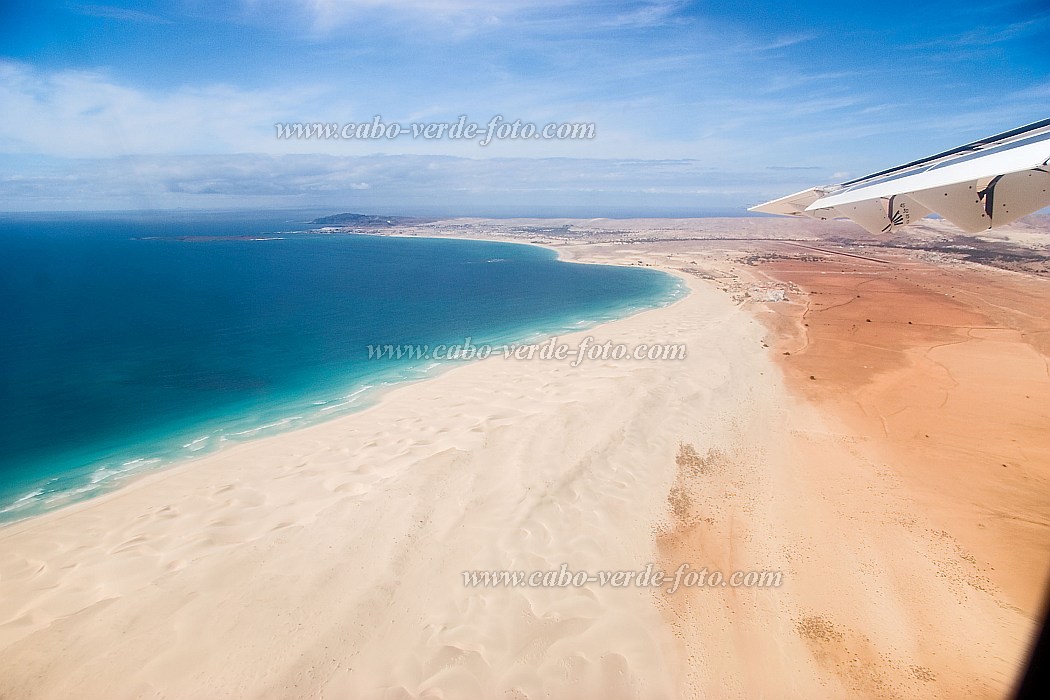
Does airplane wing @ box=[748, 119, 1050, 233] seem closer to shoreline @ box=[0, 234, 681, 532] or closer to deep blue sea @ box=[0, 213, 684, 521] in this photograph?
shoreline @ box=[0, 234, 681, 532]

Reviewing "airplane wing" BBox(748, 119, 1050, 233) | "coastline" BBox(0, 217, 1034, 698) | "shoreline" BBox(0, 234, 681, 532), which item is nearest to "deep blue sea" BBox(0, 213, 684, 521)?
"shoreline" BBox(0, 234, 681, 532)

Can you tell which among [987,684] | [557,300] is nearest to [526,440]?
[987,684]

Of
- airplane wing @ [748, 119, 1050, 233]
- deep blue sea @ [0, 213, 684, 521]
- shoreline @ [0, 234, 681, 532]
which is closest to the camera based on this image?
airplane wing @ [748, 119, 1050, 233]

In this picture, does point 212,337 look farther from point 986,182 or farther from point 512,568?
point 986,182

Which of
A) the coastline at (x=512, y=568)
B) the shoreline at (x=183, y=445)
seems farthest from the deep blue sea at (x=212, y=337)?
the coastline at (x=512, y=568)

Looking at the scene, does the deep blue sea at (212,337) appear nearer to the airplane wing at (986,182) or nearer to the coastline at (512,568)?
the coastline at (512,568)

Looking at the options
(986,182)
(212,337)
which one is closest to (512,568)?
(986,182)

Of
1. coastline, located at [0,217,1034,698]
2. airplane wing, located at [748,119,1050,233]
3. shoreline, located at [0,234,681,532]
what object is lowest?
shoreline, located at [0,234,681,532]

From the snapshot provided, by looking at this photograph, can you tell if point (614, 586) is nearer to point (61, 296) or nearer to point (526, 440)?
point (526, 440)
